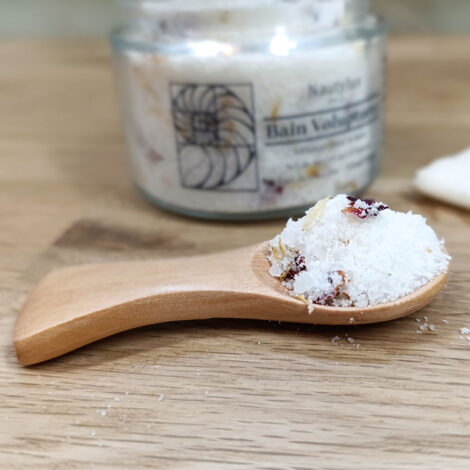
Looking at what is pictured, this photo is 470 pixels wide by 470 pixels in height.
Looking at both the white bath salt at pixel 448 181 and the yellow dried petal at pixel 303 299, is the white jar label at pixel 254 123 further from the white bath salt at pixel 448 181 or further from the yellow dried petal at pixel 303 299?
the yellow dried petal at pixel 303 299

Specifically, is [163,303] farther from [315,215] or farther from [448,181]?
[448,181]

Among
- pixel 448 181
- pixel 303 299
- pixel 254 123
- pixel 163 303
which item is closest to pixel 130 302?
pixel 163 303

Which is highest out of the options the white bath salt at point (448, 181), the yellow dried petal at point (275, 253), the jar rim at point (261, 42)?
the jar rim at point (261, 42)

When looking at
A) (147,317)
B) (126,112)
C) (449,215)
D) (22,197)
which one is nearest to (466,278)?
(449,215)

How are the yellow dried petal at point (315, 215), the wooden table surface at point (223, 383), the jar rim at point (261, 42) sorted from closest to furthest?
the wooden table surface at point (223, 383)
the yellow dried petal at point (315, 215)
the jar rim at point (261, 42)

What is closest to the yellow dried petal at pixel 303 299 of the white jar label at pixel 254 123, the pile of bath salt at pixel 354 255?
the pile of bath salt at pixel 354 255

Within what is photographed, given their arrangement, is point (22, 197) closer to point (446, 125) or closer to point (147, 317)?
point (147, 317)
